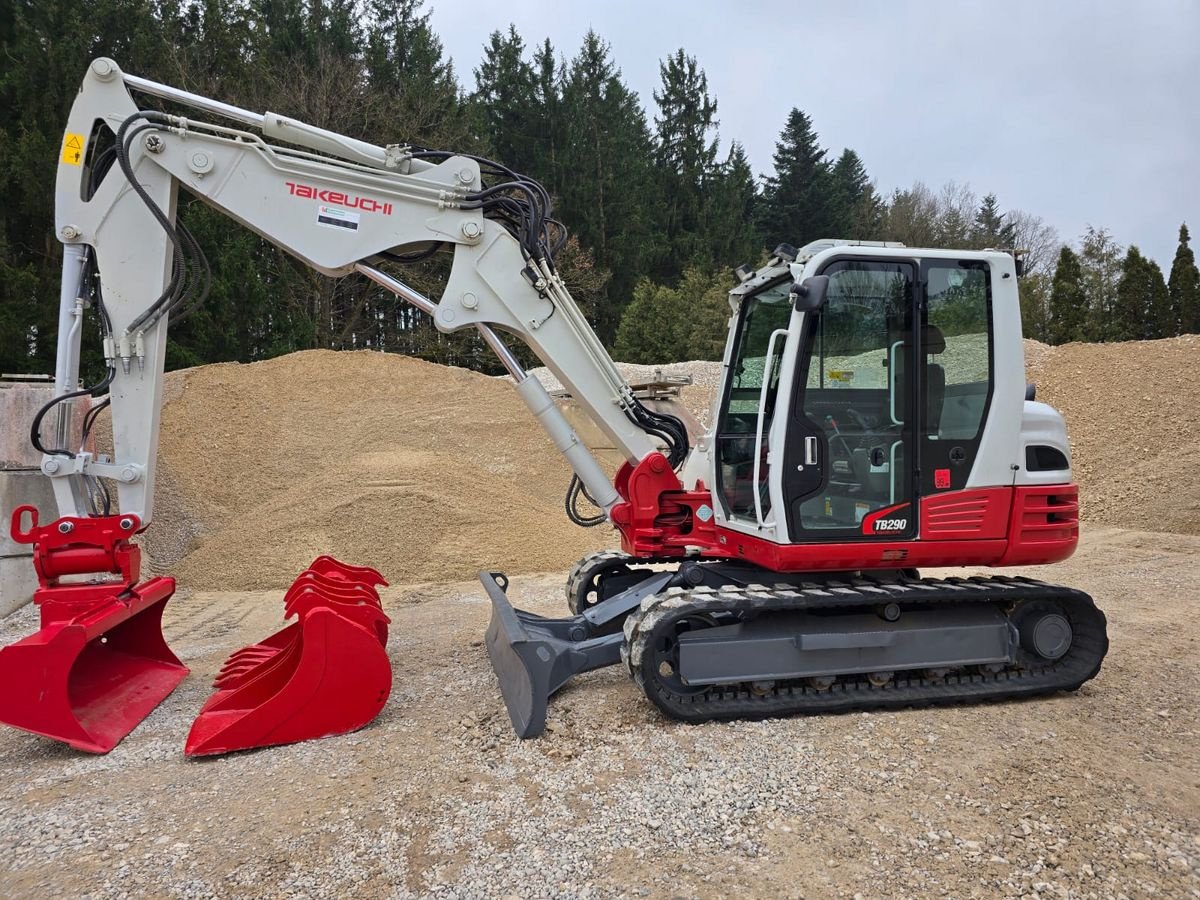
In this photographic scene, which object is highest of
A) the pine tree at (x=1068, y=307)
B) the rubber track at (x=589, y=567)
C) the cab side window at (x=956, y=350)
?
the pine tree at (x=1068, y=307)

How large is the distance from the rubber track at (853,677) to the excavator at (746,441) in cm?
2

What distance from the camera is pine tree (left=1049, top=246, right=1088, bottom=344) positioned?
84.1 ft

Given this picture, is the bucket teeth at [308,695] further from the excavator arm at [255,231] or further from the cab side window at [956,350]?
the cab side window at [956,350]

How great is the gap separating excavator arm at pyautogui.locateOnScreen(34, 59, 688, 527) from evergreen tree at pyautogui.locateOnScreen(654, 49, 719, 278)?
Result: 27454mm

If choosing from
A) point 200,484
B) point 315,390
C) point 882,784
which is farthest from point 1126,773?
point 315,390

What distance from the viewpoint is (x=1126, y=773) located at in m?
3.69

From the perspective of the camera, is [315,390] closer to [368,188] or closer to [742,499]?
[368,188]

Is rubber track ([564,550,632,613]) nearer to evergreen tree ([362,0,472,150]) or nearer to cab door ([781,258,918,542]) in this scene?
cab door ([781,258,918,542])

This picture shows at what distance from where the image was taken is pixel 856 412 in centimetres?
462

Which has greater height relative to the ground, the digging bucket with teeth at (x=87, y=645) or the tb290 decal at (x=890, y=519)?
the tb290 decal at (x=890, y=519)

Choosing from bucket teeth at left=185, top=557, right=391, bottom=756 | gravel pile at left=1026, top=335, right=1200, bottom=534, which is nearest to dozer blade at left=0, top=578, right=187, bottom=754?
bucket teeth at left=185, top=557, right=391, bottom=756

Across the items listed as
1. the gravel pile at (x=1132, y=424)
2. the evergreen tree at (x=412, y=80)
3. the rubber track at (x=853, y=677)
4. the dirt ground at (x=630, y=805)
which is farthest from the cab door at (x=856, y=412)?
the evergreen tree at (x=412, y=80)

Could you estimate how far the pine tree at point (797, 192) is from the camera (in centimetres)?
3712

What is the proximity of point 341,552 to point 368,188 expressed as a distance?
238 inches
